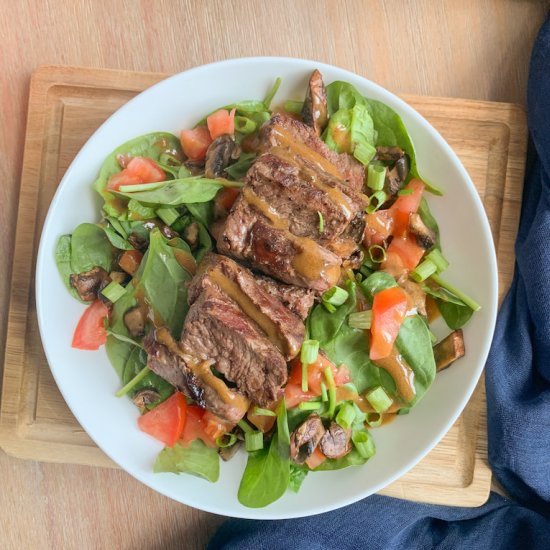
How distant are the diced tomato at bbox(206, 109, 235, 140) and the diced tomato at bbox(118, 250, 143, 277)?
0.72m

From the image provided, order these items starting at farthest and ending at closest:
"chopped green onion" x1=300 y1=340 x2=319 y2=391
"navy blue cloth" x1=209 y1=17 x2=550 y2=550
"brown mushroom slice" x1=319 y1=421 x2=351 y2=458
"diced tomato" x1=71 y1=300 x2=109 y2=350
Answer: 1. "navy blue cloth" x1=209 y1=17 x2=550 y2=550
2. "diced tomato" x1=71 y1=300 x2=109 y2=350
3. "brown mushroom slice" x1=319 y1=421 x2=351 y2=458
4. "chopped green onion" x1=300 y1=340 x2=319 y2=391

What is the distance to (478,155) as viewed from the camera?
3.59 meters

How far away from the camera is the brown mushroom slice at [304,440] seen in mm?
3059

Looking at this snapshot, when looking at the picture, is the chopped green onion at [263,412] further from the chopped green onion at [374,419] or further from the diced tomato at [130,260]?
the diced tomato at [130,260]

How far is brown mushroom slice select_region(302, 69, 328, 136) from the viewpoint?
10.3ft

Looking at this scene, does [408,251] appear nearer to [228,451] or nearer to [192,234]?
[192,234]

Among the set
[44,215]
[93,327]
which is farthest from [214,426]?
[44,215]

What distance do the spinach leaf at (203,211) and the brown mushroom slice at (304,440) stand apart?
1.10m

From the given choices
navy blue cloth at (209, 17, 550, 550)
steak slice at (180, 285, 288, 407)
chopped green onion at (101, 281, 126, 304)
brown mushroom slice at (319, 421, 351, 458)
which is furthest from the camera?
navy blue cloth at (209, 17, 550, 550)

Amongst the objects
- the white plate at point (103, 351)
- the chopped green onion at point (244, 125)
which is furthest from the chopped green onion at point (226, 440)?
the chopped green onion at point (244, 125)

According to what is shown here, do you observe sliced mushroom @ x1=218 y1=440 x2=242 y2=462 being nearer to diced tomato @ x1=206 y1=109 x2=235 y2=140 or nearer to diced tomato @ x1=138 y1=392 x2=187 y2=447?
diced tomato @ x1=138 y1=392 x2=187 y2=447

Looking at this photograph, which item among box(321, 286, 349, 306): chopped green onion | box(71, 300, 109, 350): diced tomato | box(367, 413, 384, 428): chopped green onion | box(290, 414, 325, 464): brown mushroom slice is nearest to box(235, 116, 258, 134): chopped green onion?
box(321, 286, 349, 306): chopped green onion

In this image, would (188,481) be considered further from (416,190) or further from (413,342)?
(416,190)

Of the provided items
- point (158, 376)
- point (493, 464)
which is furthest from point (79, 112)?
point (493, 464)
